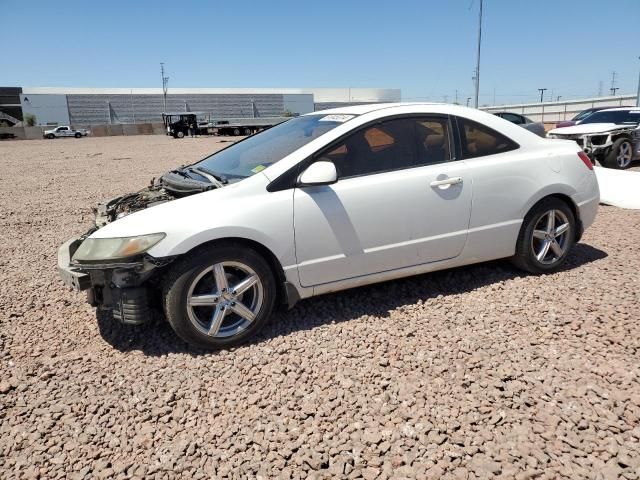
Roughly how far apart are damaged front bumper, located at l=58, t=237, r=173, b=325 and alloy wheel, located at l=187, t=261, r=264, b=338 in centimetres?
28

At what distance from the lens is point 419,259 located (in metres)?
3.87

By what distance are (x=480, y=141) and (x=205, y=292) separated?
8.36 feet

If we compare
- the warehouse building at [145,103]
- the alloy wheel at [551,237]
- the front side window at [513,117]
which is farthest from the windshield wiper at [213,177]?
the warehouse building at [145,103]

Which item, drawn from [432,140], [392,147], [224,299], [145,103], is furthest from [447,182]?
[145,103]

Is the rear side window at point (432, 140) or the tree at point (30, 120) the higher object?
the tree at point (30, 120)

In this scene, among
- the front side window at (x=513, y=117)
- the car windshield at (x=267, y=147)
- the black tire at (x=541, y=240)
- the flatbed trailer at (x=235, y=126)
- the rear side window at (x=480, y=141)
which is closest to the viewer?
the car windshield at (x=267, y=147)

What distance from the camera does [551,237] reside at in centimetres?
440

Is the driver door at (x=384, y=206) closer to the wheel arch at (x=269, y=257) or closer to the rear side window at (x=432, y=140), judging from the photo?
the rear side window at (x=432, y=140)

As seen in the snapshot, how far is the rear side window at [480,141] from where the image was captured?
13.2 ft

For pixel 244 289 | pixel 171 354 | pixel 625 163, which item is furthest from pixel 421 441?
pixel 625 163

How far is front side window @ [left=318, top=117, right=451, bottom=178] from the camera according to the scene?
11.9 feet

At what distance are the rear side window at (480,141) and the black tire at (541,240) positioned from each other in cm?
61

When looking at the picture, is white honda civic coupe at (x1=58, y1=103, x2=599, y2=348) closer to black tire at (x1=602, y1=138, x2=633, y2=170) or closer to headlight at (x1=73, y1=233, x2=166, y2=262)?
headlight at (x1=73, y1=233, x2=166, y2=262)

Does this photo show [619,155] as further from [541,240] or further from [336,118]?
[336,118]
